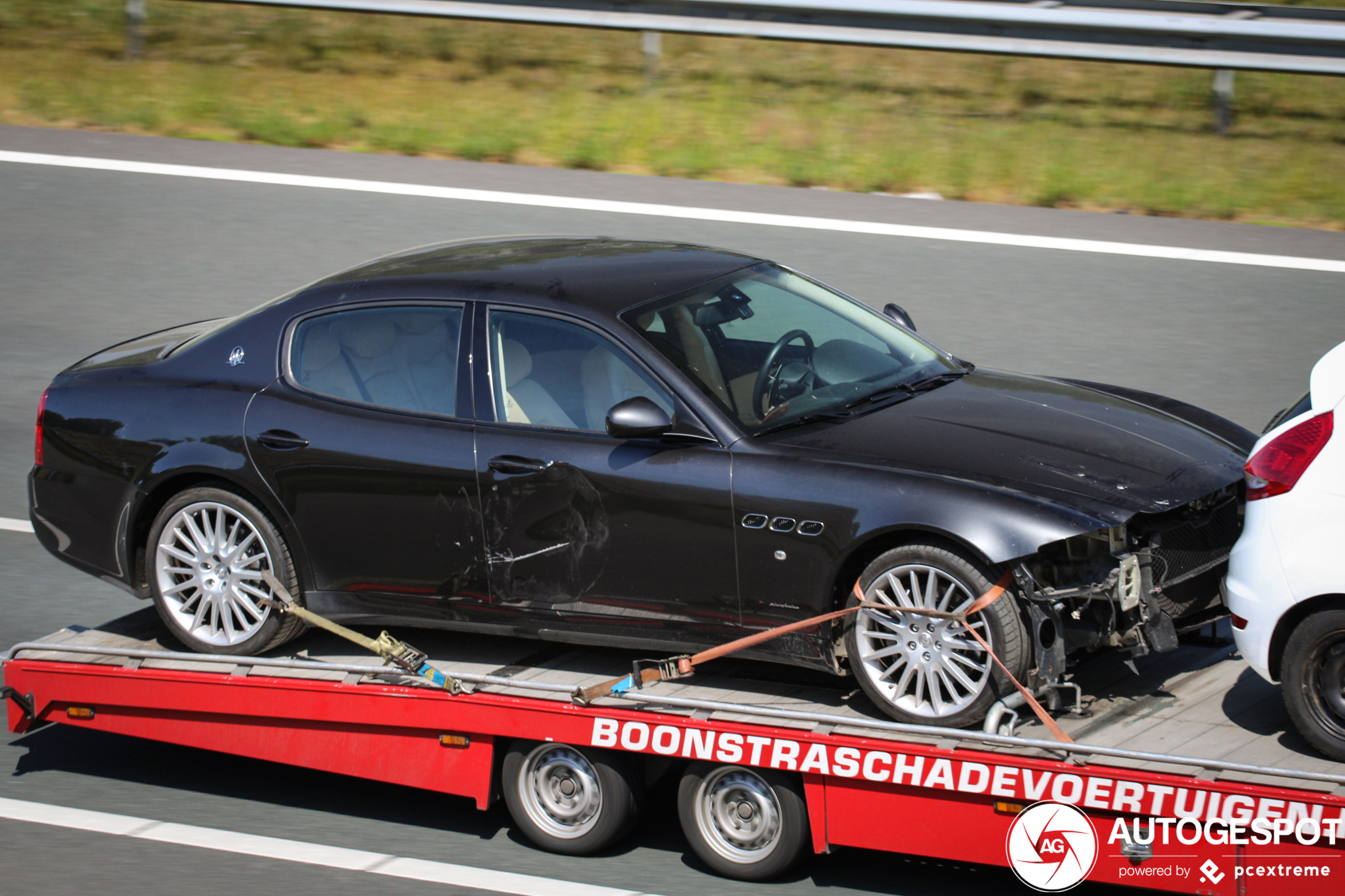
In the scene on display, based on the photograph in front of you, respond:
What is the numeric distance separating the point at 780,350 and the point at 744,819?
1827mm

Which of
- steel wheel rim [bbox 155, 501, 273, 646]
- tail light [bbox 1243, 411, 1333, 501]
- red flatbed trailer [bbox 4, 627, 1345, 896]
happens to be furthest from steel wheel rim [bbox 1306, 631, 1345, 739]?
steel wheel rim [bbox 155, 501, 273, 646]

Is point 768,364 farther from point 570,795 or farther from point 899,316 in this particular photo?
point 570,795

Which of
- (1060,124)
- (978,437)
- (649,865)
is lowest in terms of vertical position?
(649,865)

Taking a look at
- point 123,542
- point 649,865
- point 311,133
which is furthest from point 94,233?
point 649,865

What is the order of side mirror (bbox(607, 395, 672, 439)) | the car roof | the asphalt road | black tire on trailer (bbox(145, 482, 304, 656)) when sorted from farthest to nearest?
black tire on trailer (bbox(145, 482, 304, 656)) → the car roof → the asphalt road → side mirror (bbox(607, 395, 672, 439))

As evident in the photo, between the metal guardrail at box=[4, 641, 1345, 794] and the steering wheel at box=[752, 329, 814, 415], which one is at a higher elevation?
the steering wheel at box=[752, 329, 814, 415]

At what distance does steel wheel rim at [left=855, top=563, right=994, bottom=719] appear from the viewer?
5.37 metres

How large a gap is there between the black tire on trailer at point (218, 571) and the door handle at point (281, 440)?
0.28 m

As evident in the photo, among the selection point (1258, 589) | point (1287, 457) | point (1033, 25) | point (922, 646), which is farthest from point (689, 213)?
point (1258, 589)

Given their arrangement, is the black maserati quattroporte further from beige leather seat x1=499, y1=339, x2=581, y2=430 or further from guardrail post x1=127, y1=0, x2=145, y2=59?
guardrail post x1=127, y1=0, x2=145, y2=59

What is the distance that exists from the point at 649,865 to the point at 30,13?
48.6 ft

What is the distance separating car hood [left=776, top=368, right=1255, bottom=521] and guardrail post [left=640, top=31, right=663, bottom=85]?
8912 millimetres

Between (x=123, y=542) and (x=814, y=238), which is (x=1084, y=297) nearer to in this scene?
(x=814, y=238)

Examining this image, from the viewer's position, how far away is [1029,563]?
5.30 m
